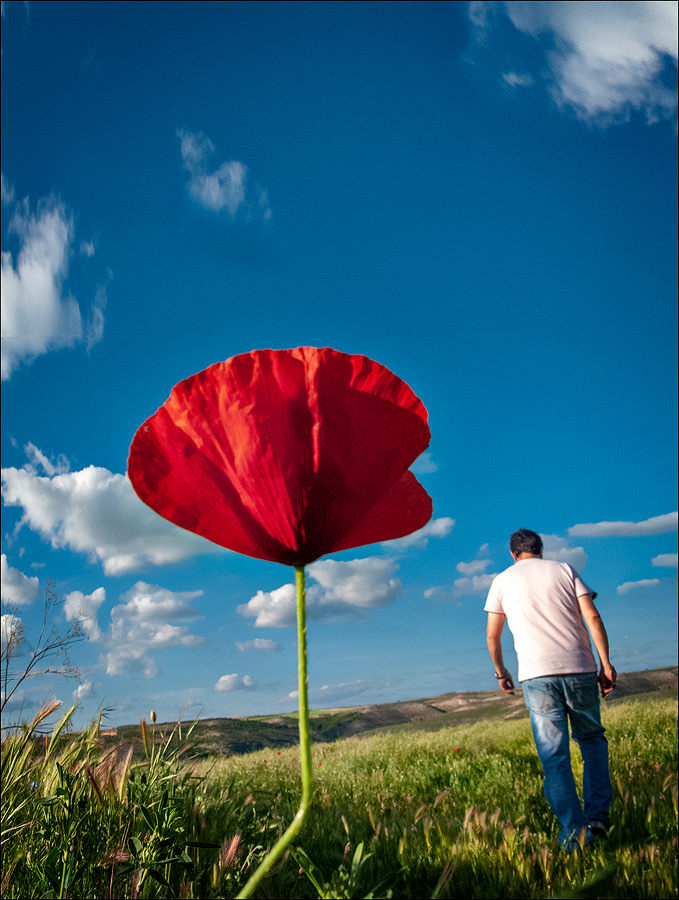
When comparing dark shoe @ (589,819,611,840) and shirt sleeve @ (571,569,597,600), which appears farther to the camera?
shirt sleeve @ (571,569,597,600)

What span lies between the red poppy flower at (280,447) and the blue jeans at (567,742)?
4475mm

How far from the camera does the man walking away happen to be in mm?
4312

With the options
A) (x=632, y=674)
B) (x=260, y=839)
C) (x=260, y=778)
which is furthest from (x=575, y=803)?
(x=632, y=674)

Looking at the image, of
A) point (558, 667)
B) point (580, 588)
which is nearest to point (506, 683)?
point (558, 667)

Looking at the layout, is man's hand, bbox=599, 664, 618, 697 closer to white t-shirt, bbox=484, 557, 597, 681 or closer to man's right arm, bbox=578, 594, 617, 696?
man's right arm, bbox=578, 594, 617, 696

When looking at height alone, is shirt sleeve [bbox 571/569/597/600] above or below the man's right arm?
above

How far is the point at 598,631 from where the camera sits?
4992 millimetres

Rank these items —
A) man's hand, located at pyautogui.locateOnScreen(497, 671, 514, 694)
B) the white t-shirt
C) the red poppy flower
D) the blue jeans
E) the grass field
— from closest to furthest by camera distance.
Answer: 1. the red poppy flower
2. the grass field
3. the blue jeans
4. the white t-shirt
5. man's hand, located at pyautogui.locateOnScreen(497, 671, 514, 694)

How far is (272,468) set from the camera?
0.71 metres

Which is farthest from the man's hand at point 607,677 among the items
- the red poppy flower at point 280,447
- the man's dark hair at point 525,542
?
the red poppy flower at point 280,447

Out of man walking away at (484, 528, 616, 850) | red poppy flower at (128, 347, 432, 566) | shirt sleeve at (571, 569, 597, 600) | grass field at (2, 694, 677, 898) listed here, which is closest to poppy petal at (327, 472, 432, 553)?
red poppy flower at (128, 347, 432, 566)

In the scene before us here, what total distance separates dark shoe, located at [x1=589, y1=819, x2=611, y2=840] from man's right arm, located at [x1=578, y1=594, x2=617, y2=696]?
3.67 feet

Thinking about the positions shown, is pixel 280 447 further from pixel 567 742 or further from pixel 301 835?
pixel 567 742

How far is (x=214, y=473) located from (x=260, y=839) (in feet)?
11.0
